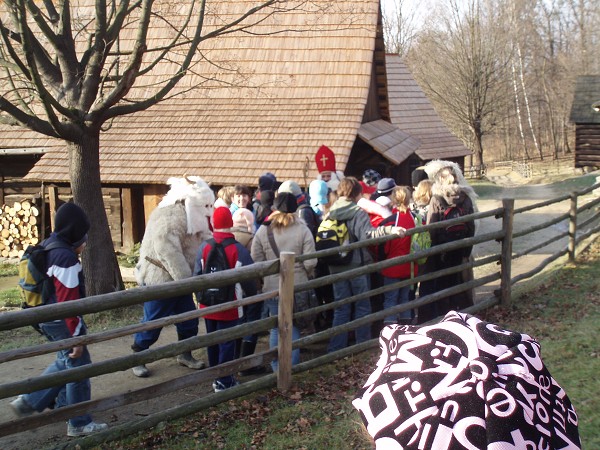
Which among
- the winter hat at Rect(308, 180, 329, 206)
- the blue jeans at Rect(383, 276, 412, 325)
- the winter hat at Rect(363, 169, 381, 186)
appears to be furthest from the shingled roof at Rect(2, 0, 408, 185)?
the blue jeans at Rect(383, 276, 412, 325)

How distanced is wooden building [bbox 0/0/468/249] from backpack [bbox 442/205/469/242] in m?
5.69

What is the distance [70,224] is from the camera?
457 centimetres

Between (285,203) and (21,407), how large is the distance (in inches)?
104

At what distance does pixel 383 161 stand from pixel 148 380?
10.7 metres

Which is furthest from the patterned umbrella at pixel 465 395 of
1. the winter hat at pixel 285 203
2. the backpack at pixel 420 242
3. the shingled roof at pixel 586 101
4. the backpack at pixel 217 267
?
the shingled roof at pixel 586 101

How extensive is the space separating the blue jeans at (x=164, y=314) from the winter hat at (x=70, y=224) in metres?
1.41

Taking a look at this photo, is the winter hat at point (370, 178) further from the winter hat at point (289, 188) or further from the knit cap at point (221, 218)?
the knit cap at point (221, 218)

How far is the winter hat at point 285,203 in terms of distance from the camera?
233 inches

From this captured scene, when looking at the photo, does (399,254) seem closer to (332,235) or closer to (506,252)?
(332,235)

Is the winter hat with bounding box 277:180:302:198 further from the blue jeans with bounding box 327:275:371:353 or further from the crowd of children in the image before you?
the blue jeans with bounding box 327:275:371:353

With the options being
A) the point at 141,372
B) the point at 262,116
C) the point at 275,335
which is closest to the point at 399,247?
the point at 275,335

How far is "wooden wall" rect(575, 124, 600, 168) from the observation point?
3444 cm

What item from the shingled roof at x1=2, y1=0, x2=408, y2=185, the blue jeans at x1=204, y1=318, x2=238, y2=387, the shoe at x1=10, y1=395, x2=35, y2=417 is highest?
the shingled roof at x1=2, y1=0, x2=408, y2=185

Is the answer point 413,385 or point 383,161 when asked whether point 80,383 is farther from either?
point 383,161
